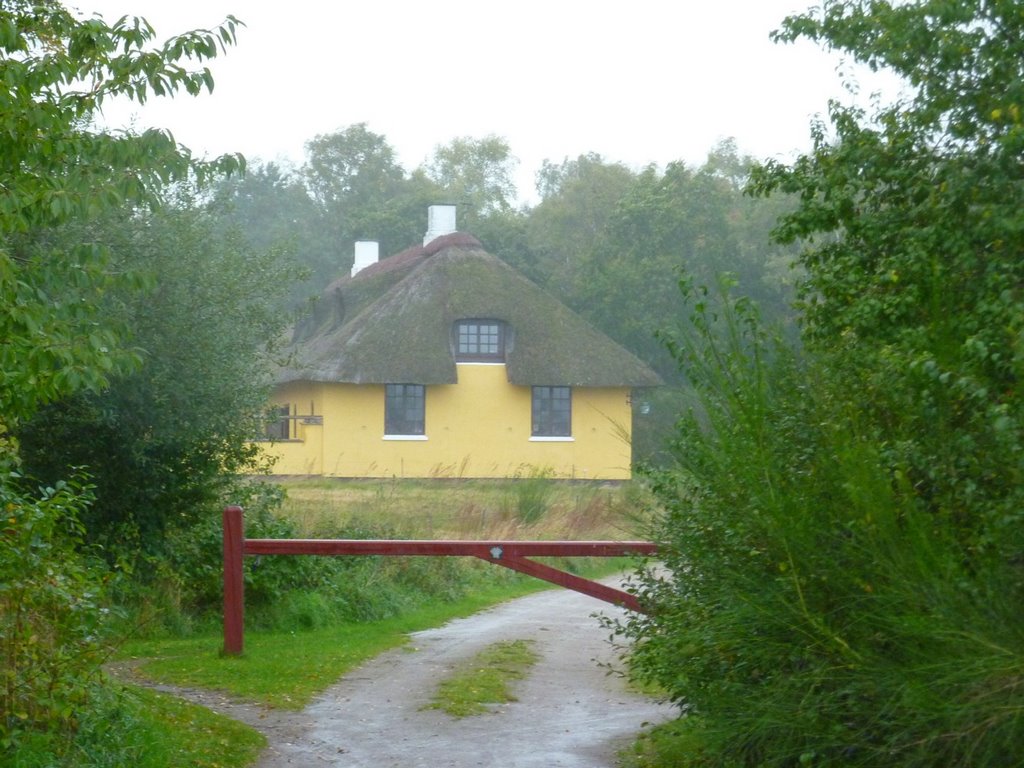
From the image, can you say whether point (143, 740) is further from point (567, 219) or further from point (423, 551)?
point (567, 219)

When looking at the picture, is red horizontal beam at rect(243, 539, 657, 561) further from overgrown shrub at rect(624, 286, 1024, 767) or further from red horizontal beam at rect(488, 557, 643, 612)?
overgrown shrub at rect(624, 286, 1024, 767)

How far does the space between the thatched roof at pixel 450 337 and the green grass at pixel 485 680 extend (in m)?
29.0

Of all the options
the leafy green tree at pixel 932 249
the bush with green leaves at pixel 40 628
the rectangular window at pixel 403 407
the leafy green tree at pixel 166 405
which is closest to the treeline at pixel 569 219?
the rectangular window at pixel 403 407

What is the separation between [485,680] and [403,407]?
3226 centimetres

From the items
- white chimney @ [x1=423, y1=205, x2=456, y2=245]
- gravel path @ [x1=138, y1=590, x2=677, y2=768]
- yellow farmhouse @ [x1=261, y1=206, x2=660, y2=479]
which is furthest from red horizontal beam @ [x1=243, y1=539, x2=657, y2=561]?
white chimney @ [x1=423, y1=205, x2=456, y2=245]

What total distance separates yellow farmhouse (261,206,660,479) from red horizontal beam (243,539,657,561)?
30784mm

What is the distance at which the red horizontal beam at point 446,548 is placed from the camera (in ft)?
32.2

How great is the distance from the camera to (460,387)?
141ft

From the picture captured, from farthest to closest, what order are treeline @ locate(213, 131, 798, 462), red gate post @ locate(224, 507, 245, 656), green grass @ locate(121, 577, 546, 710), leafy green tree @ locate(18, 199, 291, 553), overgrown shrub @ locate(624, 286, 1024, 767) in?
treeline @ locate(213, 131, 798, 462)
leafy green tree @ locate(18, 199, 291, 553)
red gate post @ locate(224, 507, 245, 656)
green grass @ locate(121, 577, 546, 710)
overgrown shrub @ locate(624, 286, 1024, 767)

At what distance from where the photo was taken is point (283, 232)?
71.4 meters

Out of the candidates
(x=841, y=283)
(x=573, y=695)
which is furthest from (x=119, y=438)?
(x=841, y=283)

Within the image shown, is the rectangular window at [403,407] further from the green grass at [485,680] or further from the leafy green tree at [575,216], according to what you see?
the green grass at [485,680]

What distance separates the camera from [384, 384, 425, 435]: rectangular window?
4241 centimetres

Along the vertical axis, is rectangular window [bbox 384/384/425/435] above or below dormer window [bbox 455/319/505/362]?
below
